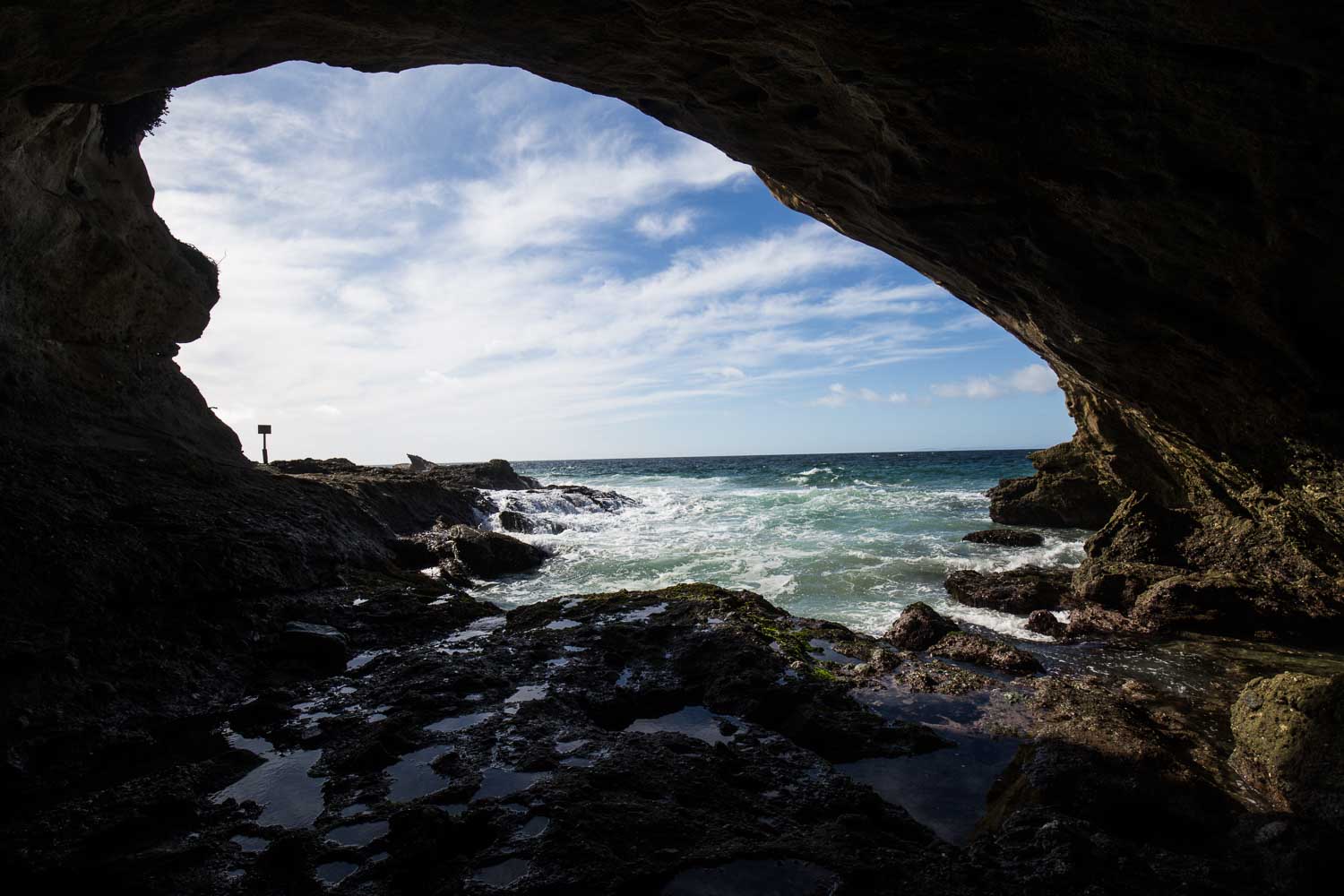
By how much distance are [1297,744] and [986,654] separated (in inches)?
103

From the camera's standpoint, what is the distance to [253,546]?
8.00 metres

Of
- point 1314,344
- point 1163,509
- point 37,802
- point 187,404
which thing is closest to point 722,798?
point 37,802

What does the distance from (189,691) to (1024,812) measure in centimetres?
664

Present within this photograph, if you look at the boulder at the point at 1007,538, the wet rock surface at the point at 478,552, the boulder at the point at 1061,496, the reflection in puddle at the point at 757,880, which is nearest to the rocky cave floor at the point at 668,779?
the reflection in puddle at the point at 757,880

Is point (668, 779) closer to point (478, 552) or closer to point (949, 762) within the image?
point (949, 762)

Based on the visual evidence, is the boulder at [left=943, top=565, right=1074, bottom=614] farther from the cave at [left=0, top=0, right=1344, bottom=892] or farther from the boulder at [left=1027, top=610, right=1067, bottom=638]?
the boulder at [left=1027, top=610, right=1067, bottom=638]

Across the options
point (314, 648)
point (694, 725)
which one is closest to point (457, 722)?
point (694, 725)

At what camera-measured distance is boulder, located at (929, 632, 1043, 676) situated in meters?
6.63

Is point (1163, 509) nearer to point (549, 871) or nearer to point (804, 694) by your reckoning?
point (804, 694)

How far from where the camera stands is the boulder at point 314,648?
640 cm

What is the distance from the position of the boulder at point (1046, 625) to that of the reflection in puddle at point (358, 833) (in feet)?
28.7

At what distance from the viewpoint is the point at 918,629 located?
7488 millimetres

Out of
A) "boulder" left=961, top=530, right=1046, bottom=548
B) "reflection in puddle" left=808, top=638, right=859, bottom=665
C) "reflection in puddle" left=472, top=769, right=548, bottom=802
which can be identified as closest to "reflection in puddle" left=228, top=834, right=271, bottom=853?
"reflection in puddle" left=472, top=769, right=548, bottom=802

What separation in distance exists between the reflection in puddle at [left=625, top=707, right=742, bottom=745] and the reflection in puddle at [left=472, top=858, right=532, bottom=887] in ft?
5.58
